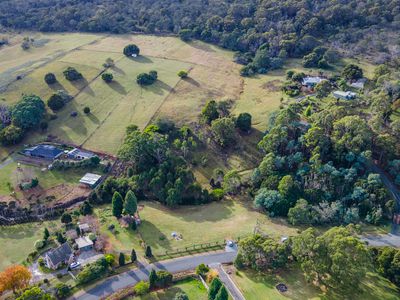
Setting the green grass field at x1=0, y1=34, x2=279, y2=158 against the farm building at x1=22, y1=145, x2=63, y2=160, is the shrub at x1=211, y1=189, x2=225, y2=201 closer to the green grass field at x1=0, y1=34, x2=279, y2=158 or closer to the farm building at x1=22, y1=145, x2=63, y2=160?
the green grass field at x1=0, y1=34, x2=279, y2=158

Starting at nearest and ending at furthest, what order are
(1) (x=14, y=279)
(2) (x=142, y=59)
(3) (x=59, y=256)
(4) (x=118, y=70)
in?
1. (1) (x=14, y=279)
2. (3) (x=59, y=256)
3. (4) (x=118, y=70)
4. (2) (x=142, y=59)

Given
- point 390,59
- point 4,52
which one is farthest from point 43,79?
point 390,59

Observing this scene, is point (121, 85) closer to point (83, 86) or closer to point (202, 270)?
point (83, 86)

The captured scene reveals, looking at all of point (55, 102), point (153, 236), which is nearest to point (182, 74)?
point (55, 102)

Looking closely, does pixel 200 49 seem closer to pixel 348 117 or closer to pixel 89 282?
pixel 348 117

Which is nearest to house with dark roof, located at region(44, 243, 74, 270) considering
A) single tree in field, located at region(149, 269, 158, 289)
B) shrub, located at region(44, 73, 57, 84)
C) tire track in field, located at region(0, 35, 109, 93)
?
single tree in field, located at region(149, 269, 158, 289)

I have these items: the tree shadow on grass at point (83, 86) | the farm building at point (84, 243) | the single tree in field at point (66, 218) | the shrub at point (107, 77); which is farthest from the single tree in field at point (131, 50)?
the farm building at point (84, 243)
